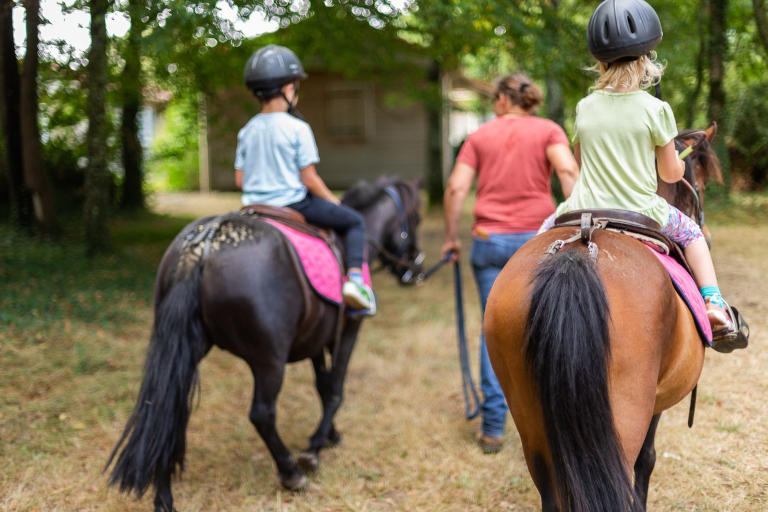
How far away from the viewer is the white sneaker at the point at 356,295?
403cm

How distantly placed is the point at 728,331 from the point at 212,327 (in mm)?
2402

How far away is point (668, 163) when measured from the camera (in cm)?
255

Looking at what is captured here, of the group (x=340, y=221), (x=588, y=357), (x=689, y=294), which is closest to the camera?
(x=588, y=357)

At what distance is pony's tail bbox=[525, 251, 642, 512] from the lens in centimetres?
202

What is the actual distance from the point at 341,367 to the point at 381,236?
1.06 metres

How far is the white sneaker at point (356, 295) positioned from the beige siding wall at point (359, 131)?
1606 cm

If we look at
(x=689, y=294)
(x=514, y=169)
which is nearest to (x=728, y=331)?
(x=689, y=294)

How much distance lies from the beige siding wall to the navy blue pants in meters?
15.9

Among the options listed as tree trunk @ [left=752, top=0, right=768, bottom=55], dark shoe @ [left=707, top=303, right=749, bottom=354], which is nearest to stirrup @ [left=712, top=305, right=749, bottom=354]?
dark shoe @ [left=707, top=303, right=749, bottom=354]

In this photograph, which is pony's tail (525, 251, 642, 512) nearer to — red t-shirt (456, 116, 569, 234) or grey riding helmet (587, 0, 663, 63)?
grey riding helmet (587, 0, 663, 63)

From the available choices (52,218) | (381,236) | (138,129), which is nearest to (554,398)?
(381,236)

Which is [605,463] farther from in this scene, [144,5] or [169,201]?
[169,201]

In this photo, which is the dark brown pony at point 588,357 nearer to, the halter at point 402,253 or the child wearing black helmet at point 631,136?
the child wearing black helmet at point 631,136

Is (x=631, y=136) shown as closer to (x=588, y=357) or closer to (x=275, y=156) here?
(x=588, y=357)
